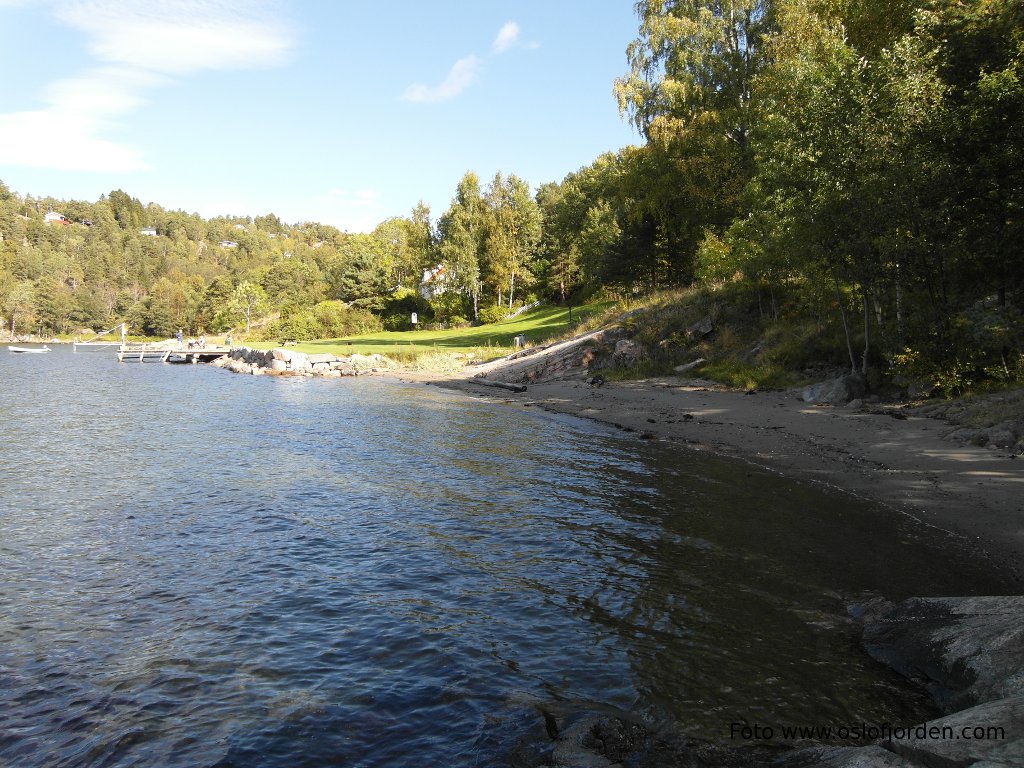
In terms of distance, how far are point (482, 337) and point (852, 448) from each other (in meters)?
47.7

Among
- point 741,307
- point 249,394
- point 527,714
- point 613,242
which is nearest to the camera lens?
point 527,714

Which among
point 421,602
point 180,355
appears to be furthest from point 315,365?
point 421,602

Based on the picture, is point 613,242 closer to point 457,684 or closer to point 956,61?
point 956,61

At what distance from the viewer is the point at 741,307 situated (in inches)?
1289

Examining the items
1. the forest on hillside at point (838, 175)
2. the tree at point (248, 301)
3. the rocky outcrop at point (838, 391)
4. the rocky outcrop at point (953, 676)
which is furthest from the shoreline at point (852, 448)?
the tree at point (248, 301)

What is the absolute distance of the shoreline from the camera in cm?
1095

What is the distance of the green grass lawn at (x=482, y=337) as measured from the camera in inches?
2056

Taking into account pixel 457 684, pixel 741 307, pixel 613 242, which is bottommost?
pixel 457 684

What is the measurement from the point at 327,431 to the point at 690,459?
13.3 metres

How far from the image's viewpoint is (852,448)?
16.0 m

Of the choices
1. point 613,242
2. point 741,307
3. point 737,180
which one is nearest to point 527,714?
point 741,307

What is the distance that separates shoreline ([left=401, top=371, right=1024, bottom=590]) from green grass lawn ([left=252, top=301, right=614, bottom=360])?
72.6ft

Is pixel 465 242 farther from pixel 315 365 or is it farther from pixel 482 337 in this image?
pixel 315 365

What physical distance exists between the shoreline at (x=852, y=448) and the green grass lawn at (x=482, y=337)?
22.1 meters
